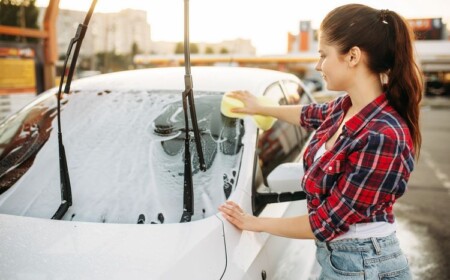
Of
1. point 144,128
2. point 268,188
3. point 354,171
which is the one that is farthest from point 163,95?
point 354,171

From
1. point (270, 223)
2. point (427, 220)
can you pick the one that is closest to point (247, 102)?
point (270, 223)

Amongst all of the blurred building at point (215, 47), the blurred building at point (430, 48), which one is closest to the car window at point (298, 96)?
the blurred building at point (430, 48)

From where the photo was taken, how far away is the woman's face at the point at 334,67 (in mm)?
1487

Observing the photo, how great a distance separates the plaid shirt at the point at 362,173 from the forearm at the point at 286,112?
2.19ft

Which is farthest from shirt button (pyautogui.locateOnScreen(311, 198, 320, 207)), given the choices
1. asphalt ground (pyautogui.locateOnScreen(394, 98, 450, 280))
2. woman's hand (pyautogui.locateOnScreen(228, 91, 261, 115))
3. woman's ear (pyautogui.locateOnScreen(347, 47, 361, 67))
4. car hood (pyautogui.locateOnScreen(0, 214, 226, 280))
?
asphalt ground (pyautogui.locateOnScreen(394, 98, 450, 280))

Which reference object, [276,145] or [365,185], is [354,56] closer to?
[365,185]

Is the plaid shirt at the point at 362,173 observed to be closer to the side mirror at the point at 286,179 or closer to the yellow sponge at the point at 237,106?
the side mirror at the point at 286,179

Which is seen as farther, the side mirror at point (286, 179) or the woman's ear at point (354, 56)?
the side mirror at point (286, 179)

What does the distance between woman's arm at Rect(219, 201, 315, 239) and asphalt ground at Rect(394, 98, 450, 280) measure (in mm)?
2406

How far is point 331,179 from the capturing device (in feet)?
4.69

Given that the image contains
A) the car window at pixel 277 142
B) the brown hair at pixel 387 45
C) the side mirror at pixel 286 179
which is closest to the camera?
the brown hair at pixel 387 45

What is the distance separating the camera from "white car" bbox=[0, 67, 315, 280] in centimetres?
149

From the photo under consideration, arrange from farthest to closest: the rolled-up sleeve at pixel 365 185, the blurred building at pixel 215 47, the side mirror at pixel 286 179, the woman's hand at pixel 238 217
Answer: the blurred building at pixel 215 47, the side mirror at pixel 286 179, the woman's hand at pixel 238 217, the rolled-up sleeve at pixel 365 185

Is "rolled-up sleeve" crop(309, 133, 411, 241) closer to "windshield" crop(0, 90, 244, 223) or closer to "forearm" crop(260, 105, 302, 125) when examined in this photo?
"windshield" crop(0, 90, 244, 223)
